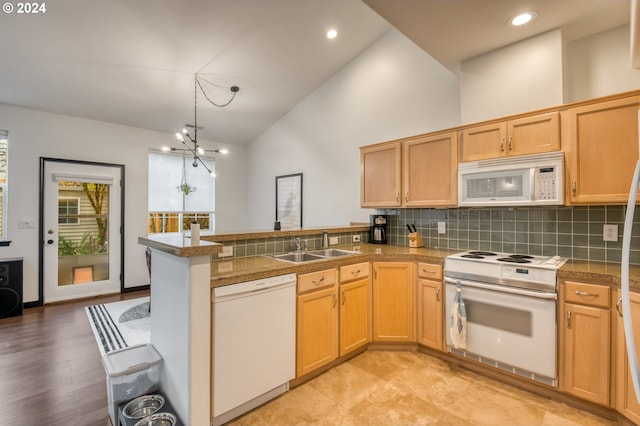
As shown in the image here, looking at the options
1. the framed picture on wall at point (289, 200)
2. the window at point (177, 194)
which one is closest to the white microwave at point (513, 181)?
the framed picture on wall at point (289, 200)

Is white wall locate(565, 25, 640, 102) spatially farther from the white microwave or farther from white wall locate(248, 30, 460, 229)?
white wall locate(248, 30, 460, 229)

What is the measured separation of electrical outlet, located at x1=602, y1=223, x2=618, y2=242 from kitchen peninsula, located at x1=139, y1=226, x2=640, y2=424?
215 mm

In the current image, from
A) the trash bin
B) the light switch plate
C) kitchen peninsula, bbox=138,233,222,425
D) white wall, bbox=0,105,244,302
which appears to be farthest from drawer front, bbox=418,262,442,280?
the light switch plate

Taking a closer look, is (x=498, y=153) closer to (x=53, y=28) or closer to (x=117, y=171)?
(x=53, y=28)

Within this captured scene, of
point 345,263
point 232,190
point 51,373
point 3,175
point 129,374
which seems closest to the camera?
point 129,374

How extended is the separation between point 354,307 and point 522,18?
9.04ft

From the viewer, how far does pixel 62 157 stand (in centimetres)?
457

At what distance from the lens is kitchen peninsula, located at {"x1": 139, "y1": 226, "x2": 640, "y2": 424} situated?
1769 millimetres

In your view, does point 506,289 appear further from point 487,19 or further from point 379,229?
point 487,19

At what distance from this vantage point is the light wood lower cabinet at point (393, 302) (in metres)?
2.96

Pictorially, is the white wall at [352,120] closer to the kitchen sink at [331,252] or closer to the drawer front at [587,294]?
the kitchen sink at [331,252]

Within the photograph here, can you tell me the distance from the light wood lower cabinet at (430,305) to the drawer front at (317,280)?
2.92 feet

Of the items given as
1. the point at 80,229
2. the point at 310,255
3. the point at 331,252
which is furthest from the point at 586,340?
the point at 80,229

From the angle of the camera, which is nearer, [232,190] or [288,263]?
[288,263]
